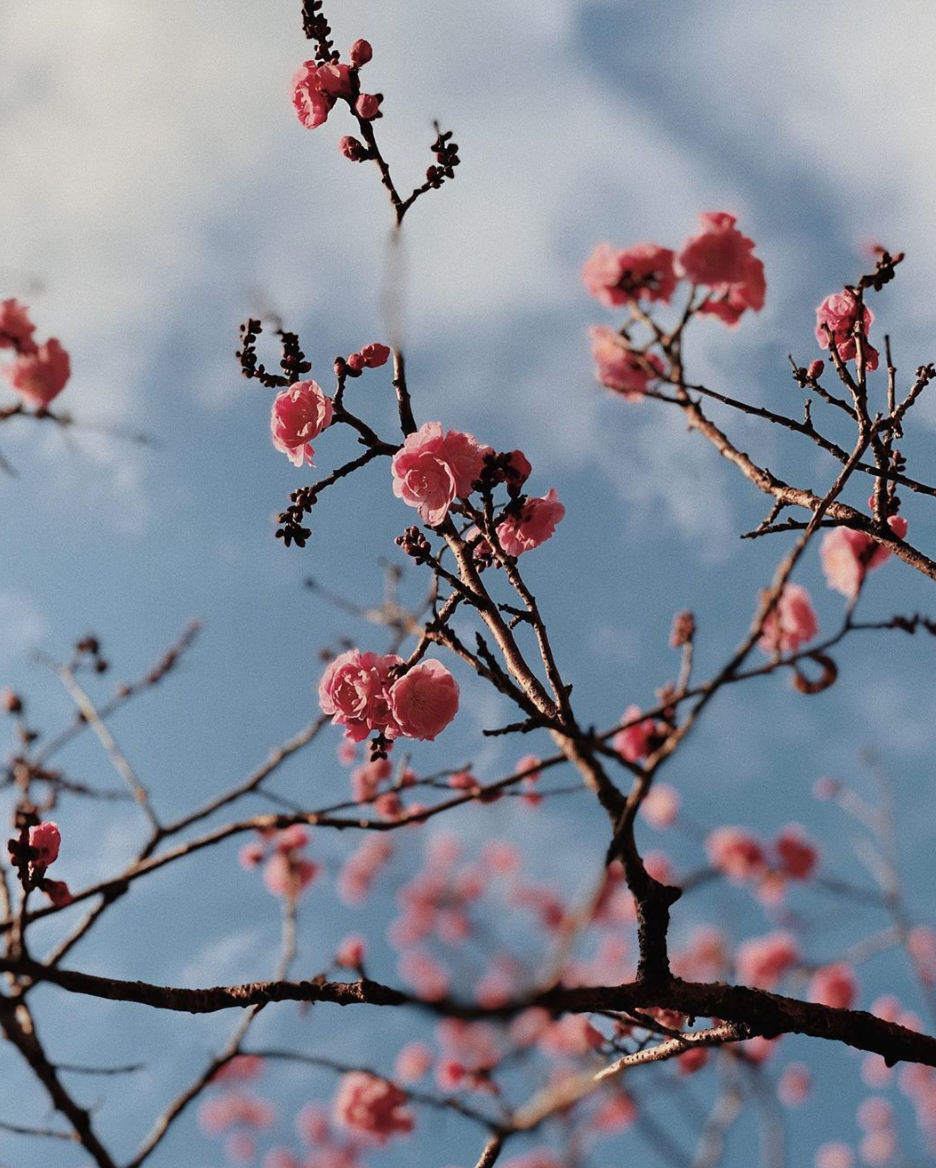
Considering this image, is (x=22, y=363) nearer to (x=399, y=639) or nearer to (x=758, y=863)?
(x=399, y=639)

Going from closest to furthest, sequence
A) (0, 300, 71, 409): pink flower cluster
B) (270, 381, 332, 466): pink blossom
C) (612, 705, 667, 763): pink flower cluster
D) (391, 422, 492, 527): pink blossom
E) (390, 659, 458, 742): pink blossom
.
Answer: (391, 422, 492, 527): pink blossom, (390, 659, 458, 742): pink blossom, (270, 381, 332, 466): pink blossom, (612, 705, 667, 763): pink flower cluster, (0, 300, 71, 409): pink flower cluster

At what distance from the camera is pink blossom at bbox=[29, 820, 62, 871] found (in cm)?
286

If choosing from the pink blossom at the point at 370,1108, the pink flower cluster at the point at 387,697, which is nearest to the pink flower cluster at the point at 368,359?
the pink flower cluster at the point at 387,697

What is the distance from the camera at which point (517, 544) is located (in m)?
3.34

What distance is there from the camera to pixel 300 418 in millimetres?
3291

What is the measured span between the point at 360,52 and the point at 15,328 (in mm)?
2211

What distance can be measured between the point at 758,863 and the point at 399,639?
5.33 m

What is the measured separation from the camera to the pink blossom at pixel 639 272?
3.24 m

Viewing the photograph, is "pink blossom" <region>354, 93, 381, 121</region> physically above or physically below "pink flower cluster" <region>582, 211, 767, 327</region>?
above

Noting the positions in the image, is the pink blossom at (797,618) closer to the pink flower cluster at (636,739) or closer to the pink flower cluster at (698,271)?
the pink flower cluster at (636,739)

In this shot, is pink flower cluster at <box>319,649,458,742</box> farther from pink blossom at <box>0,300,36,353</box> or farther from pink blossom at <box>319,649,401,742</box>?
pink blossom at <box>0,300,36,353</box>

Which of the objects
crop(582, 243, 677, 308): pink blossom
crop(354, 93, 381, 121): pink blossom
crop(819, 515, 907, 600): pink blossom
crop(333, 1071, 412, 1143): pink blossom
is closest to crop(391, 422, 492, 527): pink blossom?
crop(582, 243, 677, 308): pink blossom

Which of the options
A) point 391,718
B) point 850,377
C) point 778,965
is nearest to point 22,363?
point 391,718

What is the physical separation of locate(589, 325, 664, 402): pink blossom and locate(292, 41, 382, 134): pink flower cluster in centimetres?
126
